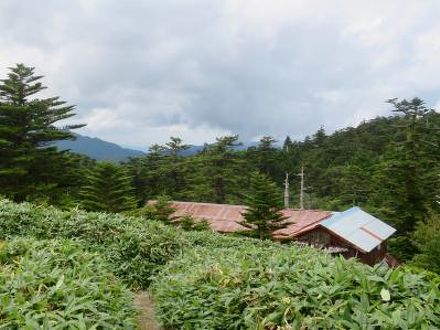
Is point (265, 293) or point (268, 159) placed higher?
point (268, 159)

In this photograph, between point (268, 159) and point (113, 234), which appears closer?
point (113, 234)

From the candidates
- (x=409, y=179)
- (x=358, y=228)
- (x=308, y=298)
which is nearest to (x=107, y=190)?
(x=358, y=228)

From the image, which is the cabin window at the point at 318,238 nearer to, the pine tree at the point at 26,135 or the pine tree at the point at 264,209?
the pine tree at the point at 264,209

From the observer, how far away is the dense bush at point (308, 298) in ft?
8.88

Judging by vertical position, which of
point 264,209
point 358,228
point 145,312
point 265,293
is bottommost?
point 145,312

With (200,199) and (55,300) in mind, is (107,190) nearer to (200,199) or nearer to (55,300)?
(200,199)

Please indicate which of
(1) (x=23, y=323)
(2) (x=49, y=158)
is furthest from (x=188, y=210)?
(1) (x=23, y=323)

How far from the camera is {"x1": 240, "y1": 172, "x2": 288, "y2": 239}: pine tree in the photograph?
2297 cm

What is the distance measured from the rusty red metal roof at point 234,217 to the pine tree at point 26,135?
7.98 m

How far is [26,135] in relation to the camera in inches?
1021

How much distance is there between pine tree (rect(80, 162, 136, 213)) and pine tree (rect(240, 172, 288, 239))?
7551 mm

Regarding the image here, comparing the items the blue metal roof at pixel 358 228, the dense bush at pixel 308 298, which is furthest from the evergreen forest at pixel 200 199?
the blue metal roof at pixel 358 228

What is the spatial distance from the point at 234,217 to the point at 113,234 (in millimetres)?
17522

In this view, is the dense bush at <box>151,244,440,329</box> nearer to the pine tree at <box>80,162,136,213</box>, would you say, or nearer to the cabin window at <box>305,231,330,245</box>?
the cabin window at <box>305,231,330,245</box>
